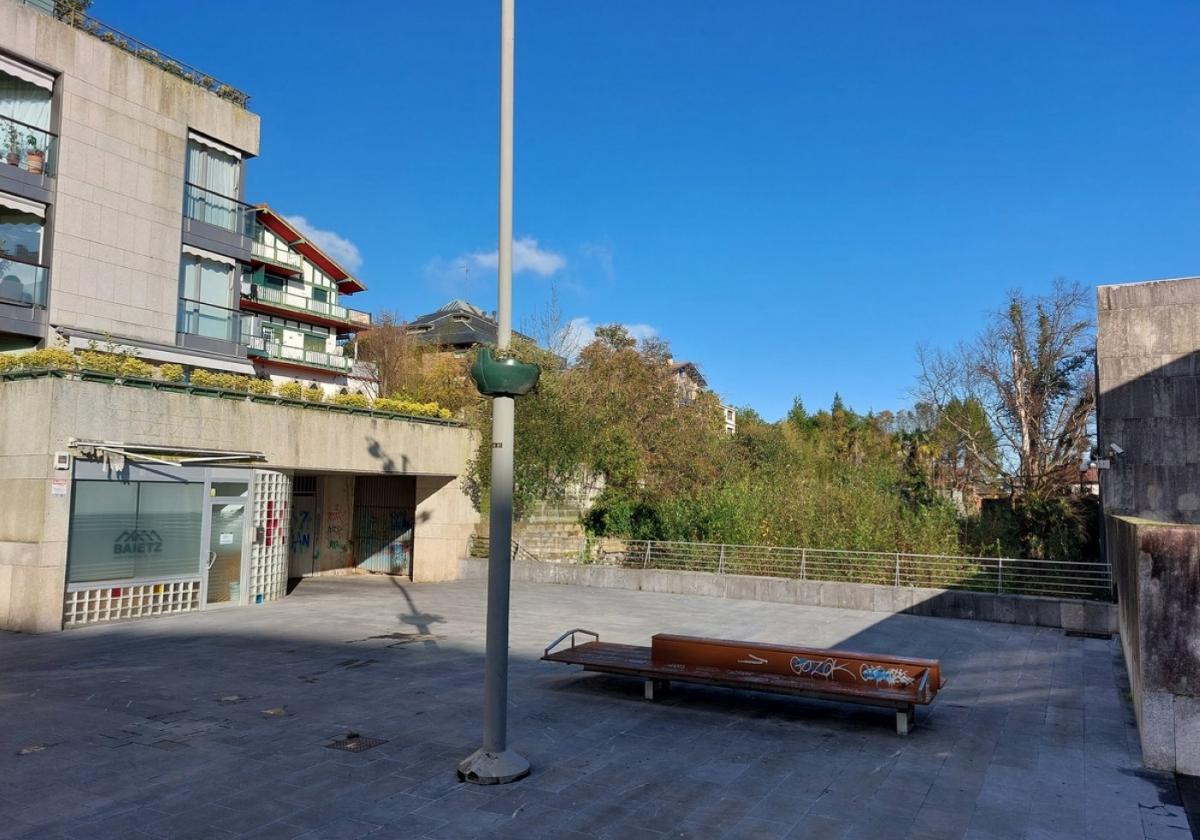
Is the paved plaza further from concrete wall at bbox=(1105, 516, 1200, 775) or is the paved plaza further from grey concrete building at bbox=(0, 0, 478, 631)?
grey concrete building at bbox=(0, 0, 478, 631)

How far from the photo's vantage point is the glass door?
53.7ft

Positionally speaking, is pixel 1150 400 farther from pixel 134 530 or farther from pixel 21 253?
pixel 21 253

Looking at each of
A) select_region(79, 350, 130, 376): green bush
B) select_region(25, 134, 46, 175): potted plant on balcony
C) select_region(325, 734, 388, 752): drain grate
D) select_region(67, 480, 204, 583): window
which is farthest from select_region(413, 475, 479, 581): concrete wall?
select_region(325, 734, 388, 752): drain grate

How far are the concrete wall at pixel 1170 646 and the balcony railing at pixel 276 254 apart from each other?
35.7 metres

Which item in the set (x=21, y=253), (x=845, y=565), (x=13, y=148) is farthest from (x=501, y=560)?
(x=13, y=148)

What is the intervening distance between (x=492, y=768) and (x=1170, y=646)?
581 cm

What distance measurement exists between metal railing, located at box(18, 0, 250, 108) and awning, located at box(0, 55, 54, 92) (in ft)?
5.76

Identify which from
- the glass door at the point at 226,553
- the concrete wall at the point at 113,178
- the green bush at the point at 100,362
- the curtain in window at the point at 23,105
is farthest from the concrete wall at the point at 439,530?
the curtain in window at the point at 23,105

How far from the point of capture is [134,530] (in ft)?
49.0

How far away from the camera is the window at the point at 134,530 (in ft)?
46.5

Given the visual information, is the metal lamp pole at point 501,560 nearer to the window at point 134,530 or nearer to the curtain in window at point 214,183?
the window at point 134,530

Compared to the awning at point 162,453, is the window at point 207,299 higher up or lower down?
higher up

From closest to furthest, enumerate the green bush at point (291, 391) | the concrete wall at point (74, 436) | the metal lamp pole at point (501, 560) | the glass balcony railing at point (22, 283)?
the metal lamp pole at point (501, 560) < the concrete wall at point (74, 436) < the green bush at point (291, 391) < the glass balcony railing at point (22, 283)

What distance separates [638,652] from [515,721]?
2.19 meters
